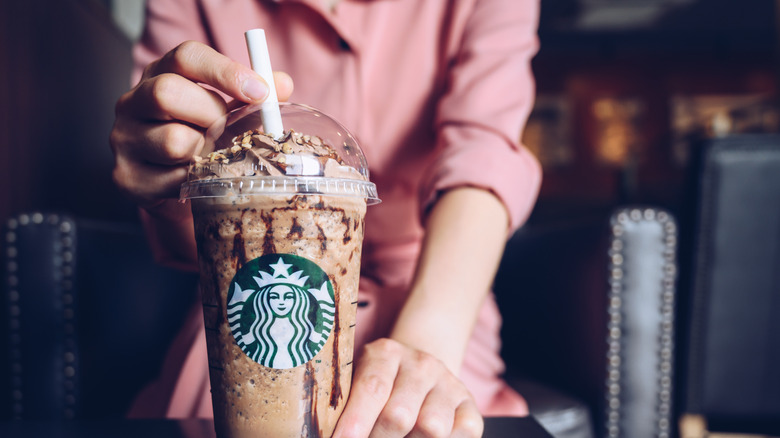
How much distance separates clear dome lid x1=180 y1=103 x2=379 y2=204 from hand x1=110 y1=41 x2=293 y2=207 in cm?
3

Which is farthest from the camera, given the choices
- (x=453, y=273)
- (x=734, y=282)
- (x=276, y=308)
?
(x=734, y=282)

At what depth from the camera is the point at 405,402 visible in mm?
509

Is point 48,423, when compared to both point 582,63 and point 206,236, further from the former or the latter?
point 582,63

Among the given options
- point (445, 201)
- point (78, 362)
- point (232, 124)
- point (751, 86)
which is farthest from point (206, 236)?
point (751, 86)

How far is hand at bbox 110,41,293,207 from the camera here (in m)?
0.53

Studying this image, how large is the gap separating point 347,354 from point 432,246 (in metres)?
0.29

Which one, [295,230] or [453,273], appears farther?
[453,273]

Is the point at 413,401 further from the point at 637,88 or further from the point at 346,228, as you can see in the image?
the point at 637,88

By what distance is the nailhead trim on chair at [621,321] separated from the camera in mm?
1147

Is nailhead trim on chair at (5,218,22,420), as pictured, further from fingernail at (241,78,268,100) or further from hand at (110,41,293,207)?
fingernail at (241,78,268,100)

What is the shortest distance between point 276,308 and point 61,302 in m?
0.89

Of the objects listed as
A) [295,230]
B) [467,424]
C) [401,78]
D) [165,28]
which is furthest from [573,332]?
[165,28]

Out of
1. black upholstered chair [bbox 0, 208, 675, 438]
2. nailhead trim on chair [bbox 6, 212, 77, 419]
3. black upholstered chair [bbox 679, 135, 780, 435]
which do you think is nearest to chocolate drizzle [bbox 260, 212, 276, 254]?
black upholstered chair [bbox 0, 208, 675, 438]

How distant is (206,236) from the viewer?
1.75 feet
